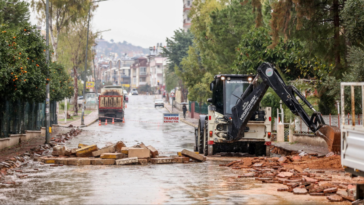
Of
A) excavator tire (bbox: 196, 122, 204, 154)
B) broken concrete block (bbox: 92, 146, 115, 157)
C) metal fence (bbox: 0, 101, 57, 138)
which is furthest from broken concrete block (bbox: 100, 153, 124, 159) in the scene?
metal fence (bbox: 0, 101, 57, 138)

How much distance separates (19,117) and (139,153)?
1131 centimetres

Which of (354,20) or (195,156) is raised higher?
(354,20)

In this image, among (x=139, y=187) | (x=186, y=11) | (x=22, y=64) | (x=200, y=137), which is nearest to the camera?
(x=139, y=187)

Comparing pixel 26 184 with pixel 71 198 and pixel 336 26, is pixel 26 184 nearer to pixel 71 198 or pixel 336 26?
pixel 71 198

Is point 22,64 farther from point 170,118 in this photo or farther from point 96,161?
point 170,118

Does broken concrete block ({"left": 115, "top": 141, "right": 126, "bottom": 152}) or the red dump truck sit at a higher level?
the red dump truck

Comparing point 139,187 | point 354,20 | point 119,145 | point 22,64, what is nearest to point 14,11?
point 22,64

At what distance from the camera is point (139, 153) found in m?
18.2

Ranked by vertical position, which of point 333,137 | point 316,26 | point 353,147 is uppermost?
point 316,26

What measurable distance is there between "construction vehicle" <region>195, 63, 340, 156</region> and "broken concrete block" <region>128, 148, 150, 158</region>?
2.54 meters

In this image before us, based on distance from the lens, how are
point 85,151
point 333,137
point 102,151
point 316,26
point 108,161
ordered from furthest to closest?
point 316,26 → point 85,151 → point 102,151 → point 108,161 → point 333,137

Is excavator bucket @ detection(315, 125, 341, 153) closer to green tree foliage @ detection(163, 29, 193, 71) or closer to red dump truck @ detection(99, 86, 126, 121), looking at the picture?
red dump truck @ detection(99, 86, 126, 121)

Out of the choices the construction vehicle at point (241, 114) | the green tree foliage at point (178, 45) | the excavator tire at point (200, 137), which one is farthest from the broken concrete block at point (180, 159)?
the green tree foliage at point (178, 45)

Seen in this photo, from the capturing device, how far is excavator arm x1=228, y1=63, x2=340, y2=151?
14031mm
